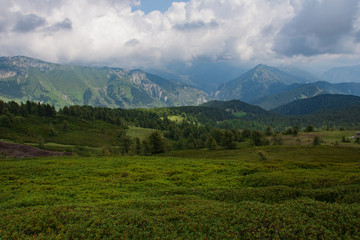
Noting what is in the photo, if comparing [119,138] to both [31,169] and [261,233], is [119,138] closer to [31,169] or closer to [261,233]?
[31,169]

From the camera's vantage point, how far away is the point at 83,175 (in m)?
33.4

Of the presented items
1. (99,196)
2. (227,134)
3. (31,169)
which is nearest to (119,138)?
(227,134)

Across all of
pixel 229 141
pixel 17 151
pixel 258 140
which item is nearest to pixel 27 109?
pixel 17 151

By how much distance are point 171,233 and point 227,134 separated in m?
101

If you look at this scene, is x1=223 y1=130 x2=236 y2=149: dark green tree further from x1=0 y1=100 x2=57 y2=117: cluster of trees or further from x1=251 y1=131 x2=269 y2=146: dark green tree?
x1=0 y1=100 x2=57 y2=117: cluster of trees

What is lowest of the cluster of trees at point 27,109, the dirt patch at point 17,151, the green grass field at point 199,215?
the dirt patch at point 17,151

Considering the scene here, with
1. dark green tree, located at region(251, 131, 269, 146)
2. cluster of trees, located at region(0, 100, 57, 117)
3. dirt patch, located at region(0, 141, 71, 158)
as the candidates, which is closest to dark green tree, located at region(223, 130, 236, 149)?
dark green tree, located at region(251, 131, 269, 146)

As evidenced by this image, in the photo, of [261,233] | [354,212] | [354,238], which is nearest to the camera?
[354,238]

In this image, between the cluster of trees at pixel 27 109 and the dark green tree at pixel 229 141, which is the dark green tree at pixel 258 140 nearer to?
the dark green tree at pixel 229 141

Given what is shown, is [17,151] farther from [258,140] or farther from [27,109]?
[258,140]

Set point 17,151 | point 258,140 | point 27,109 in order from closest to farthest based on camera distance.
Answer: point 17,151 < point 258,140 < point 27,109

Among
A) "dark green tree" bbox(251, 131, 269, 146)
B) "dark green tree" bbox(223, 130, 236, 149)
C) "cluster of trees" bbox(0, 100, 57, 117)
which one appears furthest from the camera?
"cluster of trees" bbox(0, 100, 57, 117)

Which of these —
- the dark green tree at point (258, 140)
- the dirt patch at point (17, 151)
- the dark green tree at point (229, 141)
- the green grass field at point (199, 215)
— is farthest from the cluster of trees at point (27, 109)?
the green grass field at point (199, 215)

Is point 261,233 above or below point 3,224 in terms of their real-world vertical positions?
above
